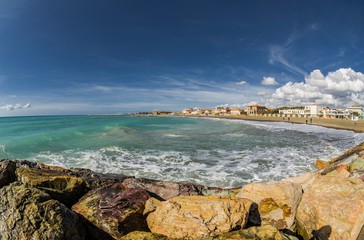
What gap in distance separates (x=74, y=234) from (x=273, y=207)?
4358mm

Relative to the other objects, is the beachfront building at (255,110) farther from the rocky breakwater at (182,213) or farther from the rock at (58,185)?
the rock at (58,185)

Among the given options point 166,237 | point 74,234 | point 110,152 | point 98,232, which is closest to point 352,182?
point 166,237

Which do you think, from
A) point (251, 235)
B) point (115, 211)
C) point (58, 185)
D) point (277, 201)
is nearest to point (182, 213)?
point (251, 235)

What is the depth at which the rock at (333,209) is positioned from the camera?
Result: 12.6 feet

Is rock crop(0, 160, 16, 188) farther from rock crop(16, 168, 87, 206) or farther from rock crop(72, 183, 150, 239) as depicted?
rock crop(72, 183, 150, 239)

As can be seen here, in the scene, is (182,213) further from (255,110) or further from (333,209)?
(255,110)

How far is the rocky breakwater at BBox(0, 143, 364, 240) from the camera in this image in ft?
11.9

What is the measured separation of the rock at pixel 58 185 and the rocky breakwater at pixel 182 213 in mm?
22

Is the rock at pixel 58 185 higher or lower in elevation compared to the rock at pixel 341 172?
higher

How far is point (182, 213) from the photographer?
401 cm

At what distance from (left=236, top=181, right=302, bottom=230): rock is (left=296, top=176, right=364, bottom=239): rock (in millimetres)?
180

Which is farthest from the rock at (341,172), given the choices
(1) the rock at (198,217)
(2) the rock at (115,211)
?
(2) the rock at (115,211)

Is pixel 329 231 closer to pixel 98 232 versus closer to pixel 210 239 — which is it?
pixel 210 239

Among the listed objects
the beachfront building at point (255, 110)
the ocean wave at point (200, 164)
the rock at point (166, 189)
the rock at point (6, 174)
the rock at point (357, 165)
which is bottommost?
the ocean wave at point (200, 164)
